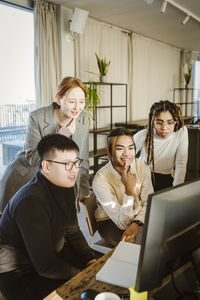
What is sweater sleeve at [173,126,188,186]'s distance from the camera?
2.29 metres

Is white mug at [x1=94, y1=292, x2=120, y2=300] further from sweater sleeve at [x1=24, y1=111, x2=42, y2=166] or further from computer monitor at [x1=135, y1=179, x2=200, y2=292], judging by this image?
sweater sleeve at [x1=24, y1=111, x2=42, y2=166]

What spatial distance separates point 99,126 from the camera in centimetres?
557

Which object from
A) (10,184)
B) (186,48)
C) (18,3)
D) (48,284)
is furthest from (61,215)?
(186,48)

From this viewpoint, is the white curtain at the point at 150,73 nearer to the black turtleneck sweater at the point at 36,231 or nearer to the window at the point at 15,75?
the window at the point at 15,75

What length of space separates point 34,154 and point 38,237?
3.01 ft

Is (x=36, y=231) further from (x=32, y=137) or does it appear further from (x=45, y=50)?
(x=45, y=50)

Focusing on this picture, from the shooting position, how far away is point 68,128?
6.98ft

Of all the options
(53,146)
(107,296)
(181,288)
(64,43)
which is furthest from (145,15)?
(107,296)

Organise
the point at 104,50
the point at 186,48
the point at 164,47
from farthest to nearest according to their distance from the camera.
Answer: the point at 186,48 → the point at 164,47 → the point at 104,50

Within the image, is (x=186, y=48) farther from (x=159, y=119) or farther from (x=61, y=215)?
(x=61, y=215)

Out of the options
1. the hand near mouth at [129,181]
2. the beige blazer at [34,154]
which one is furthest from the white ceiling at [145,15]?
the hand near mouth at [129,181]

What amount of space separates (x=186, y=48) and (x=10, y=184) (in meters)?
7.84

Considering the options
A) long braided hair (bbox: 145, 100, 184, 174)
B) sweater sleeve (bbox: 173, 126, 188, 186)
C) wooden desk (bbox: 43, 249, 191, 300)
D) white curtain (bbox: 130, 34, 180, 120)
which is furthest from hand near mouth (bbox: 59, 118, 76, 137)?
white curtain (bbox: 130, 34, 180, 120)

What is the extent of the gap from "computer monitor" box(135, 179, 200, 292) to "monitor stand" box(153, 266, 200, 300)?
140mm
